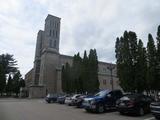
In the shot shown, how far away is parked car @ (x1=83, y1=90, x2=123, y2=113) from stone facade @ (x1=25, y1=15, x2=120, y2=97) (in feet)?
131

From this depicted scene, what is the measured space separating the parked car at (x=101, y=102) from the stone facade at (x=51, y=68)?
131ft

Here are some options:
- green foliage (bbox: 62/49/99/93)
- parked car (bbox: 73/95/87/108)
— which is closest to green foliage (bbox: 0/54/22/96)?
green foliage (bbox: 62/49/99/93)

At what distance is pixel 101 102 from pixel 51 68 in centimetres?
5160

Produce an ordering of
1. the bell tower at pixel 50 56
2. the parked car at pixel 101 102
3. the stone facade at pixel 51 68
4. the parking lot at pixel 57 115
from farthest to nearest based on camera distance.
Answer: the bell tower at pixel 50 56, the stone facade at pixel 51 68, the parked car at pixel 101 102, the parking lot at pixel 57 115

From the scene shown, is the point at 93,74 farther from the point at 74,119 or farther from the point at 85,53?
the point at 74,119

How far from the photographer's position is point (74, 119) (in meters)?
11.3

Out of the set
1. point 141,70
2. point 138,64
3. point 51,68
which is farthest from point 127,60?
point 51,68

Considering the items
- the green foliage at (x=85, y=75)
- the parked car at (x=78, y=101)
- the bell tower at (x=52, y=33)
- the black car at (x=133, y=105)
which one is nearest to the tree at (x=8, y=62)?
the bell tower at (x=52, y=33)

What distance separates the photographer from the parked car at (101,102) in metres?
14.5

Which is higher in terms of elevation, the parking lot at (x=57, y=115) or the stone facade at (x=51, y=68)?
the stone facade at (x=51, y=68)

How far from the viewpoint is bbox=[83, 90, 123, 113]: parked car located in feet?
47.7

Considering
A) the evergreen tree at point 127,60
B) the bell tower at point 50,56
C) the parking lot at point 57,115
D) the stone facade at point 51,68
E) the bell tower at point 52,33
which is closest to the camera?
the parking lot at point 57,115

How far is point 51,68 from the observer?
6500cm

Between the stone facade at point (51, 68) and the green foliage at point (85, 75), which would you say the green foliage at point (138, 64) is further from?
the stone facade at point (51, 68)
